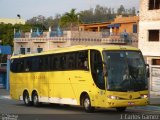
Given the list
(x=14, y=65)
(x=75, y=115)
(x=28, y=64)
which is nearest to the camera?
(x=75, y=115)

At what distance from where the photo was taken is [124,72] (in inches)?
791

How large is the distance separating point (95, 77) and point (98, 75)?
23 centimetres

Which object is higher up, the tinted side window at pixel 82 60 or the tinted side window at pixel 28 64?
the tinted side window at pixel 82 60

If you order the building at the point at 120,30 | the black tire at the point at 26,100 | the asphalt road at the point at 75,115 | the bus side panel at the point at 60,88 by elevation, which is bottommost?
the black tire at the point at 26,100

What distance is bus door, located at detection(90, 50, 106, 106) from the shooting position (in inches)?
797

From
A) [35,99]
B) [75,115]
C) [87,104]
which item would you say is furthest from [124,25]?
[75,115]

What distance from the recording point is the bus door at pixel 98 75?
20.2 m

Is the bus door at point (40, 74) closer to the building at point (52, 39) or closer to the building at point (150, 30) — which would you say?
the building at point (150, 30)

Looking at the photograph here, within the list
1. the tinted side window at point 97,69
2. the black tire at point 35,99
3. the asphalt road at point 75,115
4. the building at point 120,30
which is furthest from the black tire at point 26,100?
the building at point 120,30

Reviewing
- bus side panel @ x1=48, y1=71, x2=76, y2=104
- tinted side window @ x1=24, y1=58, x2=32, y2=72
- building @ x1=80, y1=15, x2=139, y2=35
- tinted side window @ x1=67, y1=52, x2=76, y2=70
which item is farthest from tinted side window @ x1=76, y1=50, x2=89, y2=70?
building @ x1=80, y1=15, x2=139, y2=35

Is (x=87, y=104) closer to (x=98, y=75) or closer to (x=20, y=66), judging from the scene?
(x=98, y=75)

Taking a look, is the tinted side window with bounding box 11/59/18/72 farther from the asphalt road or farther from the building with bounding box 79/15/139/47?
the building with bounding box 79/15/139/47

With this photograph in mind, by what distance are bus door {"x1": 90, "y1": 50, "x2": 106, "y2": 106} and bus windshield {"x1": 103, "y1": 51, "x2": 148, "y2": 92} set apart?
0.38m

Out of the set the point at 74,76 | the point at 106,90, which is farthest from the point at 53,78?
the point at 106,90
